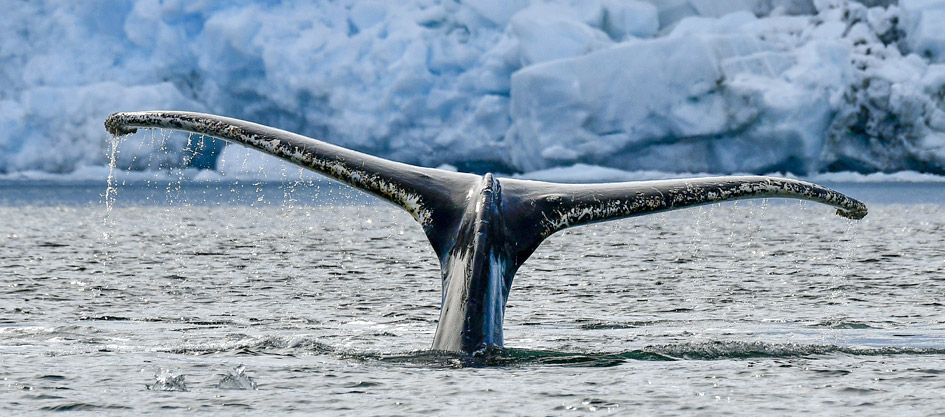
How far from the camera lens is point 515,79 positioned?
164 ft

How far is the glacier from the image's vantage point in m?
48.9

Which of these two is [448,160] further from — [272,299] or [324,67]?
[272,299]

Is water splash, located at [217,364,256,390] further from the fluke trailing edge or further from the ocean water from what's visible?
the fluke trailing edge

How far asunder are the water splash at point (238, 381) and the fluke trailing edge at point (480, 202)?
121cm

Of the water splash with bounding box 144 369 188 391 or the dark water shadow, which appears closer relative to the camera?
the water splash with bounding box 144 369 188 391

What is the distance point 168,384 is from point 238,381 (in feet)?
1.40

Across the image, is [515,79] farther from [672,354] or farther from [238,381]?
[238,381]

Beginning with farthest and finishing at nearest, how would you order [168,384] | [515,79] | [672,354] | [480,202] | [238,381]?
[515,79], [672,354], [238,381], [168,384], [480,202]

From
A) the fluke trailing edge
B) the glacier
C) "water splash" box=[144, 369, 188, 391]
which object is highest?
the glacier

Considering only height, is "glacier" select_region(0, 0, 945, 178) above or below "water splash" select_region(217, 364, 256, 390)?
above

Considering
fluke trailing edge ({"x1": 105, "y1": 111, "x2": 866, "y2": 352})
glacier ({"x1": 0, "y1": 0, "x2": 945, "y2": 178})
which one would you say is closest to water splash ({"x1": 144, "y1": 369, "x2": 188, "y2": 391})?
fluke trailing edge ({"x1": 105, "y1": 111, "x2": 866, "y2": 352})

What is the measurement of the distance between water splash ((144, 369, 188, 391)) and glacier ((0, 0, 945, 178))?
3851 centimetres

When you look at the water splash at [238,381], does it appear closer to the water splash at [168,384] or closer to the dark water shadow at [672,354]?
the water splash at [168,384]

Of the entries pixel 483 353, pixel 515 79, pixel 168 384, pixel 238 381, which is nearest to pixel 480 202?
pixel 483 353
